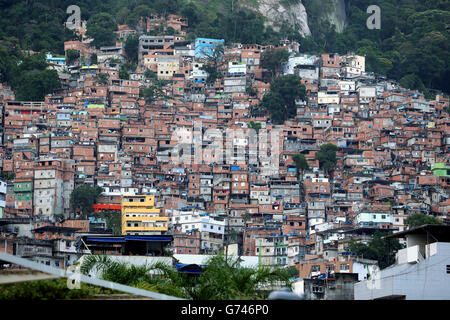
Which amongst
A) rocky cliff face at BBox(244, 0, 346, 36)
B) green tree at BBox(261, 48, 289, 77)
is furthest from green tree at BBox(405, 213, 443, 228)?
rocky cliff face at BBox(244, 0, 346, 36)

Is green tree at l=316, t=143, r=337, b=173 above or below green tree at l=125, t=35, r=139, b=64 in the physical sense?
below

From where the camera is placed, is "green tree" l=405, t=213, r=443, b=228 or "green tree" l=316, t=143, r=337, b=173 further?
"green tree" l=316, t=143, r=337, b=173

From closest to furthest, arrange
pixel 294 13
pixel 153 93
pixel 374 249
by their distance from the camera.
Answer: pixel 374 249 < pixel 153 93 < pixel 294 13

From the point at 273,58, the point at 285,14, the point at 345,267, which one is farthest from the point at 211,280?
the point at 285,14

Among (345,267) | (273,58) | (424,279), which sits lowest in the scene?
(345,267)

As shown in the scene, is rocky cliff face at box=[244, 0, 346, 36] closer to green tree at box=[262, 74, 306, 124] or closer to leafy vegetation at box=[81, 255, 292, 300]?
green tree at box=[262, 74, 306, 124]

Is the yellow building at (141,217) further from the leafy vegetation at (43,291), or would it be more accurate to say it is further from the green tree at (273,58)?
the leafy vegetation at (43,291)

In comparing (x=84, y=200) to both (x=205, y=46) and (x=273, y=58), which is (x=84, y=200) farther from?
(x=205, y=46)
